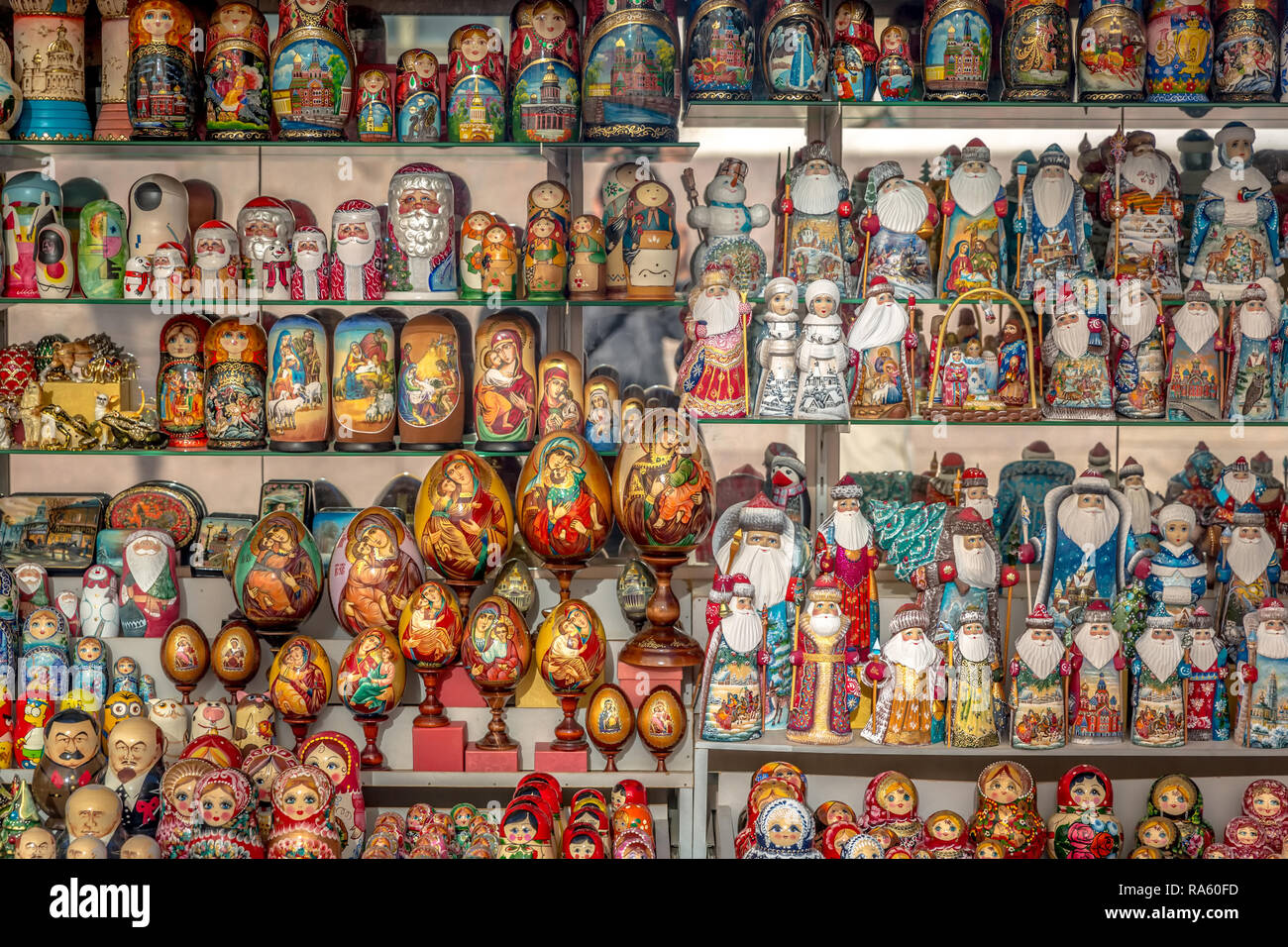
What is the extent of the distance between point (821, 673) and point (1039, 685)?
21.7 inches

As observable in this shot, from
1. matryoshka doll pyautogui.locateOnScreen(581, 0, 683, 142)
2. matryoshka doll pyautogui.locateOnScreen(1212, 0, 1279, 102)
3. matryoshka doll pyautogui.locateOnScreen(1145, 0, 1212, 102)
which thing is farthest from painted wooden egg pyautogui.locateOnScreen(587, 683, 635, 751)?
matryoshka doll pyautogui.locateOnScreen(1212, 0, 1279, 102)

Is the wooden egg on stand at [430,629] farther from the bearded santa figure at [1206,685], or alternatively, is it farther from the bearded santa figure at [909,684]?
the bearded santa figure at [1206,685]

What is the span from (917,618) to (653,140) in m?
1.51

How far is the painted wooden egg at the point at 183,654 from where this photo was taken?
3588 millimetres

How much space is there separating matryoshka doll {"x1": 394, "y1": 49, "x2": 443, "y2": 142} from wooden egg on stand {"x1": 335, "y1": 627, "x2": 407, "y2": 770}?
1416 mm

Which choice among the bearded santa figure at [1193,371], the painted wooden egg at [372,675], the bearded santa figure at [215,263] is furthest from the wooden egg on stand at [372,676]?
the bearded santa figure at [1193,371]

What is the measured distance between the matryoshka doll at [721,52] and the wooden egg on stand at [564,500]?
1051 mm

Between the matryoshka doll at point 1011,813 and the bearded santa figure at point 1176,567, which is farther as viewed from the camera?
the bearded santa figure at point 1176,567

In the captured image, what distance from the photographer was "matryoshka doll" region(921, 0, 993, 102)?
3.76 meters

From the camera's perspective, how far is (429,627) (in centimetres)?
348

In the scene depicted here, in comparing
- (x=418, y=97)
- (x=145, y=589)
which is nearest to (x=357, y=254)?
(x=418, y=97)

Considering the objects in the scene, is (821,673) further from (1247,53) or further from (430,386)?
(1247,53)
